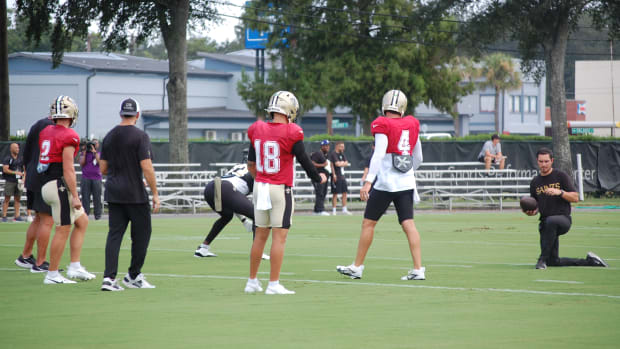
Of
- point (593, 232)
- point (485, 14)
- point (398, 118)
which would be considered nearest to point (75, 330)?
point (398, 118)

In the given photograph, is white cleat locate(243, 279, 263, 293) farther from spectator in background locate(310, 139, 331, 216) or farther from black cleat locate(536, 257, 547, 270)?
spectator in background locate(310, 139, 331, 216)

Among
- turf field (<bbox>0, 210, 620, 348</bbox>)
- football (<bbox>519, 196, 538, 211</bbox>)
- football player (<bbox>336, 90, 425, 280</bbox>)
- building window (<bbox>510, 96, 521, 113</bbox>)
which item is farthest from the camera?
building window (<bbox>510, 96, 521, 113</bbox>)

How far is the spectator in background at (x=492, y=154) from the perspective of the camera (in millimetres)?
32188

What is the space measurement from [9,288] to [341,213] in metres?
17.5

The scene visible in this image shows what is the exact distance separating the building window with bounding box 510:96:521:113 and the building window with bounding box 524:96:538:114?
2.94 ft

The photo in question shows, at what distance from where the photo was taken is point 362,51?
48469 millimetres

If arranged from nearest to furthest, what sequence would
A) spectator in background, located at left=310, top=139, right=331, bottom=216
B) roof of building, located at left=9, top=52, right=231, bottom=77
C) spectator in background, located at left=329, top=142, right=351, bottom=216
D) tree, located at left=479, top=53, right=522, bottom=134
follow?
spectator in background, located at left=310, top=139, right=331, bottom=216, spectator in background, located at left=329, top=142, right=351, bottom=216, roof of building, located at left=9, top=52, right=231, bottom=77, tree, located at left=479, top=53, right=522, bottom=134

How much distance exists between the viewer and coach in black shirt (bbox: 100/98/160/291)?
9.65 m

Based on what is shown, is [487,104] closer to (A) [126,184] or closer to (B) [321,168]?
(B) [321,168]

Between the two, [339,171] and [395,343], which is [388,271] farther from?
[339,171]

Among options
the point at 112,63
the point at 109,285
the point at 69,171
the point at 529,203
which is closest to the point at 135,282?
the point at 109,285

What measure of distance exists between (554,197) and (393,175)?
2.56 metres

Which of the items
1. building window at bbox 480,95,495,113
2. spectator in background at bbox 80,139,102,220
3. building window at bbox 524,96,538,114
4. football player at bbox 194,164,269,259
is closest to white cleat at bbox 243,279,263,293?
football player at bbox 194,164,269,259

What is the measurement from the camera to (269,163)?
368 inches
